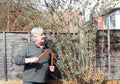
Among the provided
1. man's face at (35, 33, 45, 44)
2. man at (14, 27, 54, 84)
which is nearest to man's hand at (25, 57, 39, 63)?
man at (14, 27, 54, 84)

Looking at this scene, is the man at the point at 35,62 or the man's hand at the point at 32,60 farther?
the man at the point at 35,62

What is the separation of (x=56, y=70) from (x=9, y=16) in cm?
265

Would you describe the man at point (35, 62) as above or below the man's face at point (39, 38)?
below

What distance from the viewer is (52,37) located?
22.9ft

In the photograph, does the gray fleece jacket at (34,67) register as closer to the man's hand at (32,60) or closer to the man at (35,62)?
the man at (35,62)

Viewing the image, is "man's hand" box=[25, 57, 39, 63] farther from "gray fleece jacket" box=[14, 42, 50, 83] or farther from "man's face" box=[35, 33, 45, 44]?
"man's face" box=[35, 33, 45, 44]

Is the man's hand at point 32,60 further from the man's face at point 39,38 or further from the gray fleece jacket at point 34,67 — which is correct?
the man's face at point 39,38

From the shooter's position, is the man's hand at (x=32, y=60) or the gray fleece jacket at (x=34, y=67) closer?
the man's hand at (x=32, y=60)

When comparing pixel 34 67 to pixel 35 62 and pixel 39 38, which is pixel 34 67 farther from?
pixel 39 38

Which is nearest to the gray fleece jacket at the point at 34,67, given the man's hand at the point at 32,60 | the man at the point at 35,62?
the man at the point at 35,62

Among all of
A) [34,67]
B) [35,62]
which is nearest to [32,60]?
[35,62]

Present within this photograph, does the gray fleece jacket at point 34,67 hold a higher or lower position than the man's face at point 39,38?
lower

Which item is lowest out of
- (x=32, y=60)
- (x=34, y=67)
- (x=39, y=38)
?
(x=34, y=67)

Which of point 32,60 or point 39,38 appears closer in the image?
point 32,60
